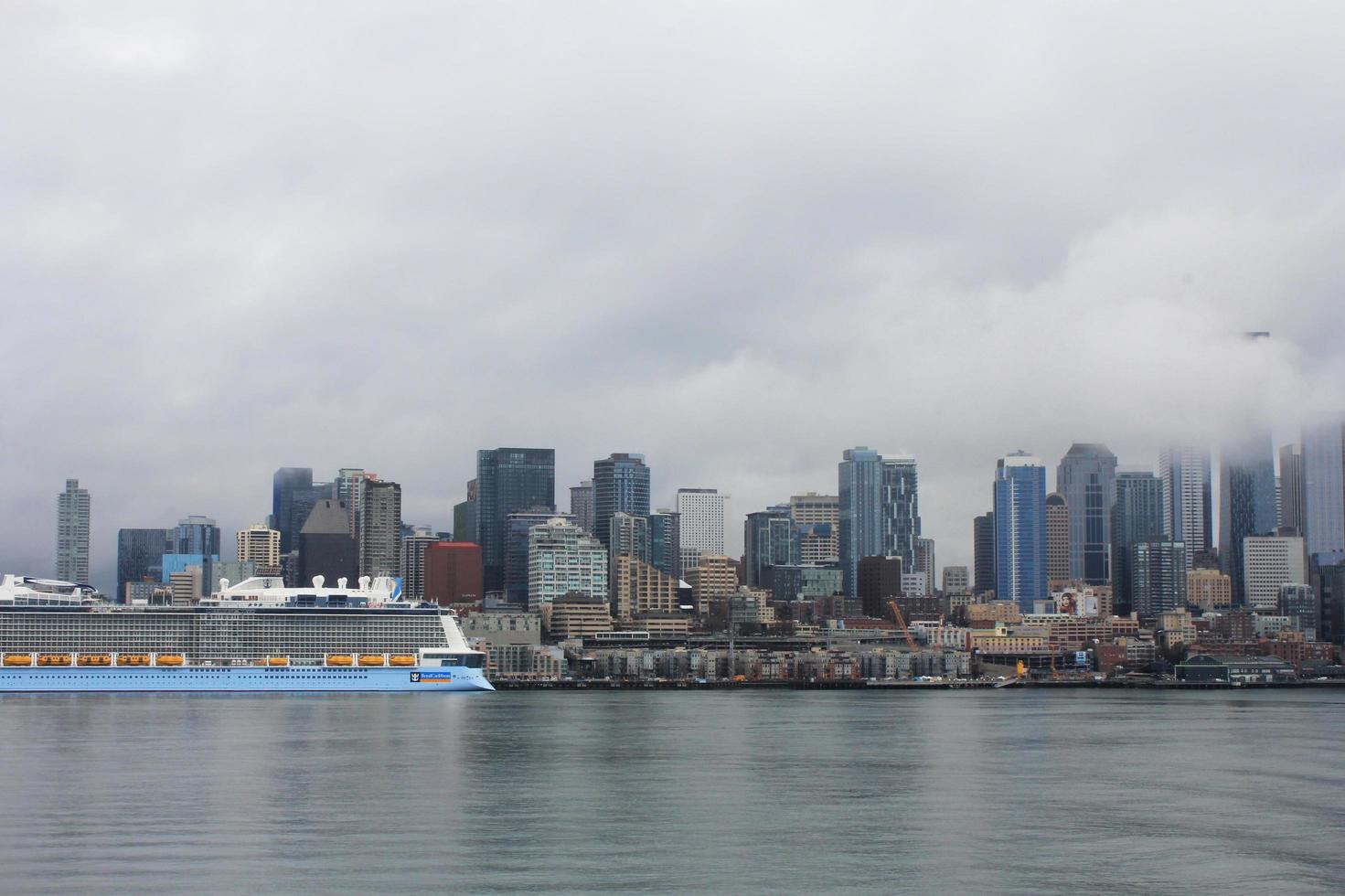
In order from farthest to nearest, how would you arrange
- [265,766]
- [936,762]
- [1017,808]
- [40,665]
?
[40,665], [936,762], [265,766], [1017,808]

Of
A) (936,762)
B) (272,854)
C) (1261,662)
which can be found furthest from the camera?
(1261,662)

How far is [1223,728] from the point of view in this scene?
264ft

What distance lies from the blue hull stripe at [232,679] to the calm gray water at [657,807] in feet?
99.5

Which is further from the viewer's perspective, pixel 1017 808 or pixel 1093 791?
pixel 1093 791

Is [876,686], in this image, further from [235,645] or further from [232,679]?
[232,679]

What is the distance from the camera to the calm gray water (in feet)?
105

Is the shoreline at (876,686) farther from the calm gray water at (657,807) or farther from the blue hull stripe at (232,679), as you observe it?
the calm gray water at (657,807)

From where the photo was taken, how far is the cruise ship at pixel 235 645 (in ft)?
361

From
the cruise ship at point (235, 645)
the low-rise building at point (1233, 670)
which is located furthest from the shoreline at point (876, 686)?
the cruise ship at point (235, 645)

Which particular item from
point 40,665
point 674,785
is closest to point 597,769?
point 674,785

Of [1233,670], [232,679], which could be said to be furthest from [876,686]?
[232,679]

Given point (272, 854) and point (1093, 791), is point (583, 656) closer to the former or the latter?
point (1093, 791)

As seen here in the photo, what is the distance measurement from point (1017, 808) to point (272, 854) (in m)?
20.1

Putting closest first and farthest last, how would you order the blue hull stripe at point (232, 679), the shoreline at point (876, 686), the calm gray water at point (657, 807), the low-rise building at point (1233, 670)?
1. the calm gray water at point (657, 807)
2. the blue hull stripe at point (232, 679)
3. the shoreline at point (876, 686)
4. the low-rise building at point (1233, 670)
